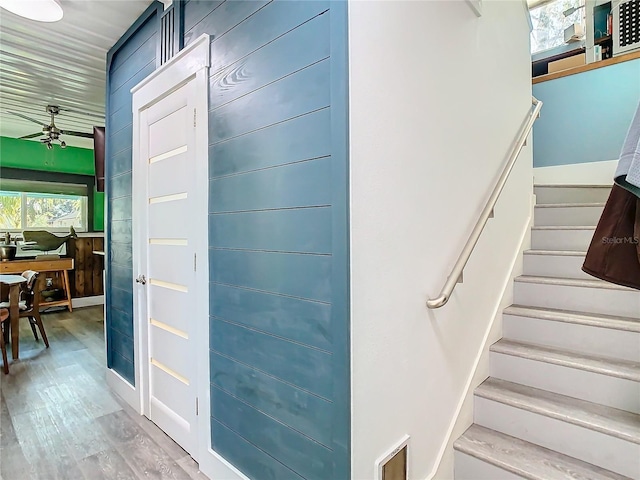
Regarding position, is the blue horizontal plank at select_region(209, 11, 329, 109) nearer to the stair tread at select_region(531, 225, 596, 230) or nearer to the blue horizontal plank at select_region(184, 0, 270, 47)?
the blue horizontal plank at select_region(184, 0, 270, 47)

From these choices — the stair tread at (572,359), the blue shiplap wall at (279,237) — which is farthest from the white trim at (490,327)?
the blue shiplap wall at (279,237)

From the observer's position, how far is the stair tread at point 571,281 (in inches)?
80.4

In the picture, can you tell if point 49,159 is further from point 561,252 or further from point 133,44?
point 561,252

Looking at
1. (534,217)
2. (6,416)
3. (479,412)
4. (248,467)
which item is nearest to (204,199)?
(248,467)

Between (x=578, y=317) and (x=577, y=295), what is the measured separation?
0.20 meters

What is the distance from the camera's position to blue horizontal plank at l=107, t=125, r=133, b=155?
267 cm

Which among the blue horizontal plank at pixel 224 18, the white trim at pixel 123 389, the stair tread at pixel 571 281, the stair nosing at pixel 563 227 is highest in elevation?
the blue horizontal plank at pixel 224 18

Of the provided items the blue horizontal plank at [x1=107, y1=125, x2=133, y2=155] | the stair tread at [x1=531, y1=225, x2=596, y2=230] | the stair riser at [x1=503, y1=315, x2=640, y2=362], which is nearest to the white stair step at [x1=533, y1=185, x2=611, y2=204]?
the stair tread at [x1=531, y1=225, x2=596, y2=230]

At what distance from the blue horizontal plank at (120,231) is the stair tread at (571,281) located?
278 cm

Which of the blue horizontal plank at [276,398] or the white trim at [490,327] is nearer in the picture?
the blue horizontal plank at [276,398]

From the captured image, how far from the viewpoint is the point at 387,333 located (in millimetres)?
1349

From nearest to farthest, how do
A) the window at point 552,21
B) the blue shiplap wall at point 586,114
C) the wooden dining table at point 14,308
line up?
the blue shiplap wall at point 586,114 → the wooden dining table at point 14,308 → the window at point 552,21

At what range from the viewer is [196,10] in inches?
74.4

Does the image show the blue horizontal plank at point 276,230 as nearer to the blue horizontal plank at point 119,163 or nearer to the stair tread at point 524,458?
the stair tread at point 524,458
